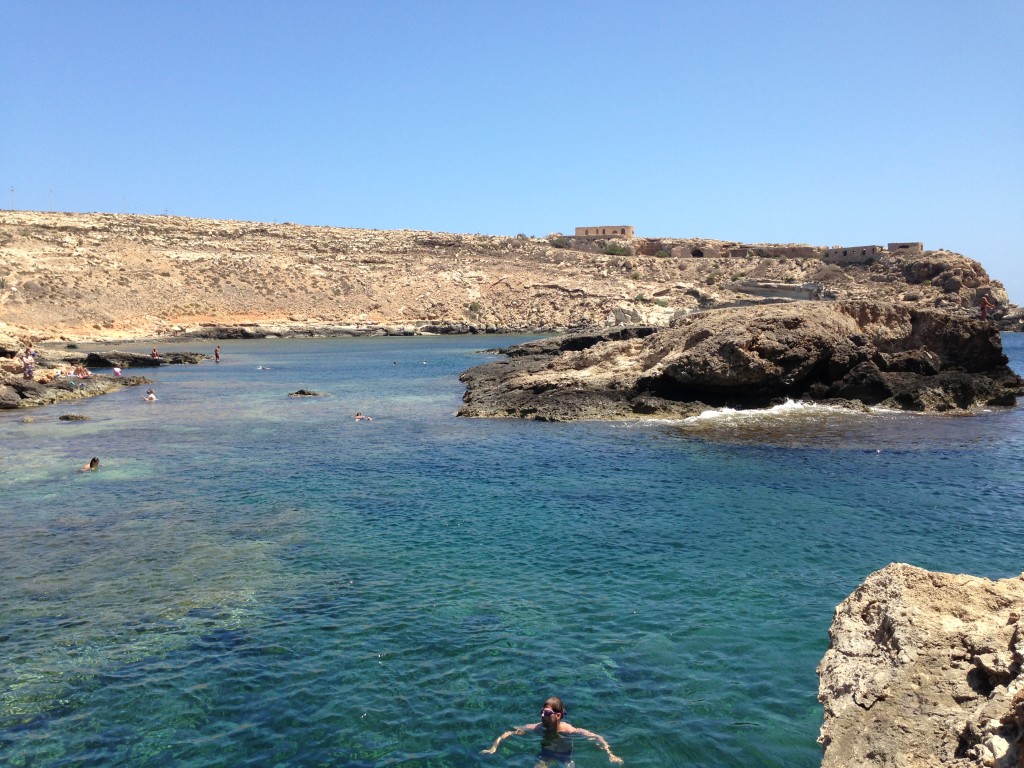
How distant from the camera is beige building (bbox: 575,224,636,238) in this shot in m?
113

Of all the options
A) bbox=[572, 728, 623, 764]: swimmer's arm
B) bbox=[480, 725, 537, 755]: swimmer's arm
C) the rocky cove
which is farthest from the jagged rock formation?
bbox=[572, 728, 623, 764]: swimmer's arm

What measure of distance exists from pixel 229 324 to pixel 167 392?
41064 millimetres

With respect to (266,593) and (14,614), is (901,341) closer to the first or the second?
(266,593)

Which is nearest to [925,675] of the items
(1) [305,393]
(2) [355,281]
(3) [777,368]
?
(3) [777,368]

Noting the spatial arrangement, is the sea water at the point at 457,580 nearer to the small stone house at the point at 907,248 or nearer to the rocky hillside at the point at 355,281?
the rocky hillside at the point at 355,281

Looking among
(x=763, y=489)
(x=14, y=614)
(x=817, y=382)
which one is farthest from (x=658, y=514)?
(x=817, y=382)

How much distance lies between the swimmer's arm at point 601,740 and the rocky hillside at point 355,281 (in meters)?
55.5

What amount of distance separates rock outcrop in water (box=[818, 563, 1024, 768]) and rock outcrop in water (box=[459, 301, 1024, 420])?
17.1 m

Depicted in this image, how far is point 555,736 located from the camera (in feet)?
21.9

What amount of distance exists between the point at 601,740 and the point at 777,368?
724 inches

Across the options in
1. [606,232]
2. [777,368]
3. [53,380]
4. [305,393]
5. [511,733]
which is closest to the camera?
[511,733]

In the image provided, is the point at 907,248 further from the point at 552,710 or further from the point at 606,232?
the point at 552,710

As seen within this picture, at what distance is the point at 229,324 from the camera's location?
7219cm

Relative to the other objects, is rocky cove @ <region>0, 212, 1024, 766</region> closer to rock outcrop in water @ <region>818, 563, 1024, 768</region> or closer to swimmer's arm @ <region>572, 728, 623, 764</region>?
rock outcrop in water @ <region>818, 563, 1024, 768</region>
